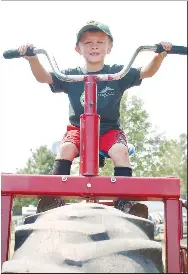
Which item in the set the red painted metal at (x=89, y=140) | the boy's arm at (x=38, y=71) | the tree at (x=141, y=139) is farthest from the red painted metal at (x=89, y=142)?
the tree at (x=141, y=139)

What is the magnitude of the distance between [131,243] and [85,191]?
1.82ft

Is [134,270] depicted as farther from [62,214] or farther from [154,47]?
[154,47]

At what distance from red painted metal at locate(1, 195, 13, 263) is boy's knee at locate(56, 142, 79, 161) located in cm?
74

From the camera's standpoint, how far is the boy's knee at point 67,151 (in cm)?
273

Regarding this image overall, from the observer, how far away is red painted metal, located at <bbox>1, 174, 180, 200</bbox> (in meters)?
2.00

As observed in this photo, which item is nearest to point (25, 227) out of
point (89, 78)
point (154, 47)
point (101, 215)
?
point (101, 215)

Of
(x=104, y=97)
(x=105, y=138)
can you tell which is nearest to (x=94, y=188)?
(x=105, y=138)

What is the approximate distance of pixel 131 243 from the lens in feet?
4.96

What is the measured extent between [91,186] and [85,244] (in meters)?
0.58

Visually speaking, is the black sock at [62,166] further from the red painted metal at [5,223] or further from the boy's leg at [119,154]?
the red painted metal at [5,223]

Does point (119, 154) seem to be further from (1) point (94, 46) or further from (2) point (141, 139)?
(2) point (141, 139)

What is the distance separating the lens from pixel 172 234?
194cm

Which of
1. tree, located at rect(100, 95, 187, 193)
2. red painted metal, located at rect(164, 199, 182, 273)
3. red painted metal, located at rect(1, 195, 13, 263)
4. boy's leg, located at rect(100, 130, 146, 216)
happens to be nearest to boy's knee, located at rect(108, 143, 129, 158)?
boy's leg, located at rect(100, 130, 146, 216)

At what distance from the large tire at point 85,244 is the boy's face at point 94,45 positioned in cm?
151
